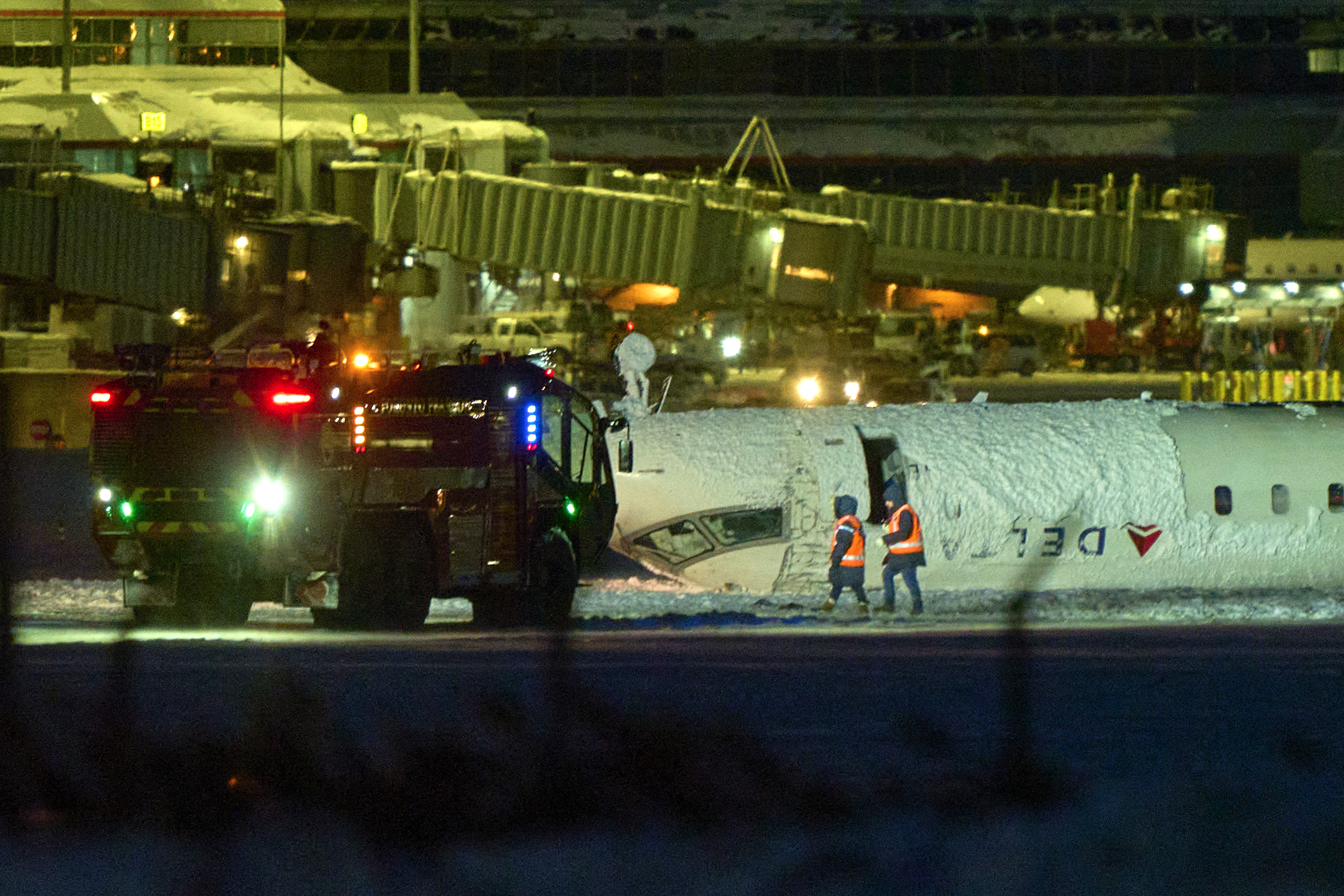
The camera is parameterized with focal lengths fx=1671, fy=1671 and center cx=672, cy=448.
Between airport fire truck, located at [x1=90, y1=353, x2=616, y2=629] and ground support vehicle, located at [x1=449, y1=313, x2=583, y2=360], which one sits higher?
ground support vehicle, located at [x1=449, y1=313, x2=583, y2=360]

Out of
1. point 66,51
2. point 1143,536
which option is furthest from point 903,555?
point 66,51

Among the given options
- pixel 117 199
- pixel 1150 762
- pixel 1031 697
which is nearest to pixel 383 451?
pixel 1031 697

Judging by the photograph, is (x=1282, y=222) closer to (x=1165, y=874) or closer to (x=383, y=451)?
(x=383, y=451)

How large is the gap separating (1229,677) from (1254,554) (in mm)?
7890

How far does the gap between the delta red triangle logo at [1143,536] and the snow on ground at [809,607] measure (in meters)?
0.58

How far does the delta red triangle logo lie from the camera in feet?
62.9

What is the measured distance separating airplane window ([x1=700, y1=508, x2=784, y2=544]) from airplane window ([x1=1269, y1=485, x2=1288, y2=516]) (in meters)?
5.71

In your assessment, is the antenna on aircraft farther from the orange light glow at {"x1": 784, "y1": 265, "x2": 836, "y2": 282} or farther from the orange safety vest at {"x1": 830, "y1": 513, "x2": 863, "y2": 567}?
the orange light glow at {"x1": 784, "y1": 265, "x2": 836, "y2": 282}

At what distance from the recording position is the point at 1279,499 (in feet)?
63.6

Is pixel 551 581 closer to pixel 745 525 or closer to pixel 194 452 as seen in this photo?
pixel 745 525

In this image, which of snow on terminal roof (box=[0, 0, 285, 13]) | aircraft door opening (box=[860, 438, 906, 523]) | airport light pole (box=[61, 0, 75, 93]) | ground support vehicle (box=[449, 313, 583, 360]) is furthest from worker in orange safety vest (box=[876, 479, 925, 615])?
snow on terminal roof (box=[0, 0, 285, 13])

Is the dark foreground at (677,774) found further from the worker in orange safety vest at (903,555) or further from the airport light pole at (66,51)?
the airport light pole at (66,51)

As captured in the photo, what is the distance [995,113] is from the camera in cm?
7662

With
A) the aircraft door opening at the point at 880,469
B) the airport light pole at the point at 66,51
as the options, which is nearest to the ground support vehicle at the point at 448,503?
the aircraft door opening at the point at 880,469
